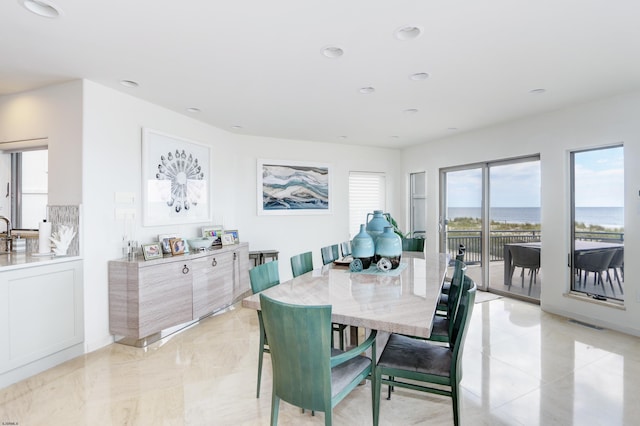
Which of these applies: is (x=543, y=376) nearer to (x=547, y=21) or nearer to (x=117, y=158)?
(x=547, y=21)

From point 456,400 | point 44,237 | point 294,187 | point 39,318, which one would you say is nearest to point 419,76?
point 456,400

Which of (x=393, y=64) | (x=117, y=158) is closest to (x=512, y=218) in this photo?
(x=393, y=64)

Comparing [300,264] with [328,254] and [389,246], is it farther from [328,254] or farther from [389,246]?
[389,246]

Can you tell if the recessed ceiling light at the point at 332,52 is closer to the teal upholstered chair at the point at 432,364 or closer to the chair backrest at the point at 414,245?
the teal upholstered chair at the point at 432,364

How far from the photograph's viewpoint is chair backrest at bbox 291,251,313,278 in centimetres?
281

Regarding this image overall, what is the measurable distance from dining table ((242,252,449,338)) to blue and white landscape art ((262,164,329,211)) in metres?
2.77

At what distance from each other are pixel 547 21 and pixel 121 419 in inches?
148

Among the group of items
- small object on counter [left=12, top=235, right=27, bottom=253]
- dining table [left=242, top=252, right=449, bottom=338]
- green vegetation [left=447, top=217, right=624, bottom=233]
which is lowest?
dining table [left=242, top=252, right=449, bottom=338]

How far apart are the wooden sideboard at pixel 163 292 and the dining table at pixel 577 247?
4.08 m

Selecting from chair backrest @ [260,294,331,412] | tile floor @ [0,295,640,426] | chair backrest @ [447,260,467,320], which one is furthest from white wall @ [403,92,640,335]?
chair backrest @ [260,294,331,412]

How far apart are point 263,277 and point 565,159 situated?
399cm

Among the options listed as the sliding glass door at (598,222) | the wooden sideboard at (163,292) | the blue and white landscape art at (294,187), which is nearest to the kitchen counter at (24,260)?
the wooden sideboard at (163,292)

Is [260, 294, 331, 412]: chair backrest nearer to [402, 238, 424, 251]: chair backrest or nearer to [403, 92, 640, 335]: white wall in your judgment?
[402, 238, 424, 251]: chair backrest

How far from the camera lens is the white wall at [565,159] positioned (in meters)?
3.52
